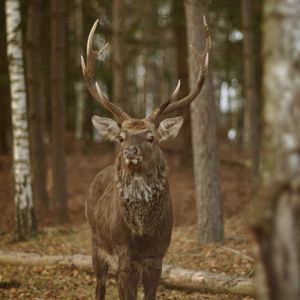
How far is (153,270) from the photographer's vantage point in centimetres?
685

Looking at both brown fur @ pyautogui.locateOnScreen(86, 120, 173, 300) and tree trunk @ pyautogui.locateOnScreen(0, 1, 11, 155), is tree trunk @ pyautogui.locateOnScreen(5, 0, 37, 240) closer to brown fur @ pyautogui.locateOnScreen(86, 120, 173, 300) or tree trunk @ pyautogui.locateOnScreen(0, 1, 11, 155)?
brown fur @ pyautogui.locateOnScreen(86, 120, 173, 300)

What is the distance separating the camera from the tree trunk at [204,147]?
9.80 metres

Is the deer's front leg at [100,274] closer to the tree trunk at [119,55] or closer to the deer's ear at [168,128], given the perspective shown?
the deer's ear at [168,128]

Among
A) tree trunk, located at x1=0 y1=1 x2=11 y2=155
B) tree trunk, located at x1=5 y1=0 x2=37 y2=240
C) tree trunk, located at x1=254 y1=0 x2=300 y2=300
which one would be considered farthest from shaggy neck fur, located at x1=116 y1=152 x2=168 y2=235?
tree trunk, located at x1=0 y1=1 x2=11 y2=155

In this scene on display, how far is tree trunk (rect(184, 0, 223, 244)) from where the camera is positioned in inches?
386

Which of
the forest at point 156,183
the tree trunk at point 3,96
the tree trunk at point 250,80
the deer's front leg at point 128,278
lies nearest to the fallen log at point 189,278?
the forest at point 156,183

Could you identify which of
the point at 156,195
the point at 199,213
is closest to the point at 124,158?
the point at 156,195

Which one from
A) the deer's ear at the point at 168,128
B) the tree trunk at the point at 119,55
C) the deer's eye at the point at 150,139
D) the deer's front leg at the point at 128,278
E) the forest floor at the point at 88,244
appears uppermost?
the tree trunk at the point at 119,55

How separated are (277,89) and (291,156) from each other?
41 centimetres

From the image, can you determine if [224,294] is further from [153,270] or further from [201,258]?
[201,258]

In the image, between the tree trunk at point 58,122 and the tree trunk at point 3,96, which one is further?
the tree trunk at point 3,96

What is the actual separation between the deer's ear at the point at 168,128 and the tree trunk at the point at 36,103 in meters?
7.07

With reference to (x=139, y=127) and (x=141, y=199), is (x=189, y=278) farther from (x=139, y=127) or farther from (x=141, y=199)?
(x=139, y=127)

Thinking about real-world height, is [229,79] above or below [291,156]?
above
